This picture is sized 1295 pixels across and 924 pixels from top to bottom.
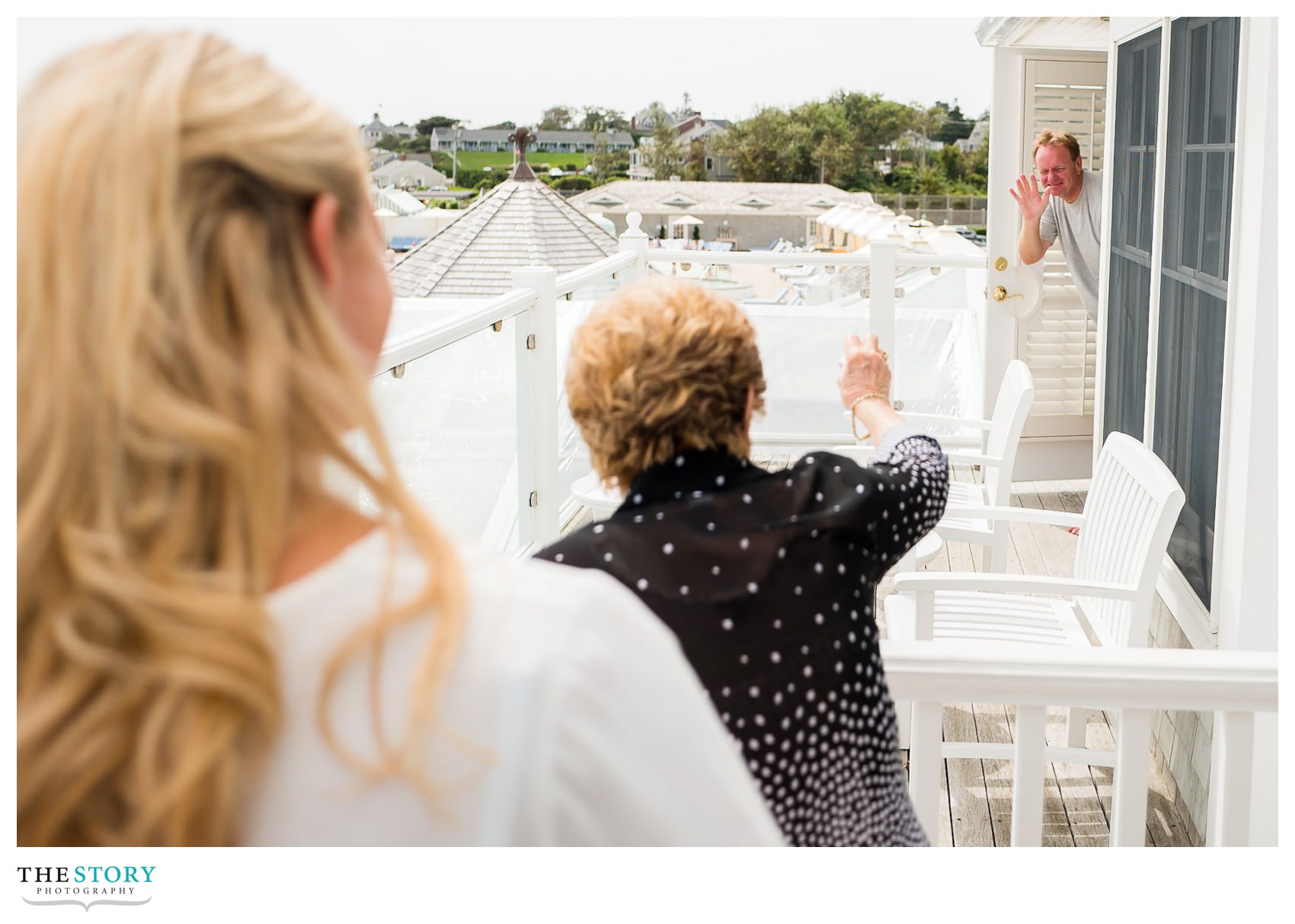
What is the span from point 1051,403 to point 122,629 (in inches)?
201

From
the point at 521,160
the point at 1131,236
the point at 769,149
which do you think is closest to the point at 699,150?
the point at 769,149

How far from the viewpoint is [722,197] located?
3023cm

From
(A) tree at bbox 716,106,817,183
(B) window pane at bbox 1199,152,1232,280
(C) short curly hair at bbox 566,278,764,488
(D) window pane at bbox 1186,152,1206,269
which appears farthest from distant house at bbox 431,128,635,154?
(C) short curly hair at bbox 566,278,764,488

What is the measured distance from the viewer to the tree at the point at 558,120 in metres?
32.7

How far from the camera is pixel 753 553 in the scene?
112 cm

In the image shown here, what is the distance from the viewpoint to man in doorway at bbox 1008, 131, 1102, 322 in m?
4.54

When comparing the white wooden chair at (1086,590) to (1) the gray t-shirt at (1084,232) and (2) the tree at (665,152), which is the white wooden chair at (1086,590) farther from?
(2) the tree at (665,152)

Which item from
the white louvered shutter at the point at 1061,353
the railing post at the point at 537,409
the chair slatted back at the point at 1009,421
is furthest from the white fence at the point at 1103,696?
the white louvered shutter at the point at 1061,353

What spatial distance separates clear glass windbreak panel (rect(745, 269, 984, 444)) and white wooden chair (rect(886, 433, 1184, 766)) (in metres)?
3.29

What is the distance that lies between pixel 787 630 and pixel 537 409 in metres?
2.78

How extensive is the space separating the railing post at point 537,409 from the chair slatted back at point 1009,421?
4.66 ft

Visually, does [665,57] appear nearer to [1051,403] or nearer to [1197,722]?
[1051,403]

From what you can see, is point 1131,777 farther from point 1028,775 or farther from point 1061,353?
point 1061,353
